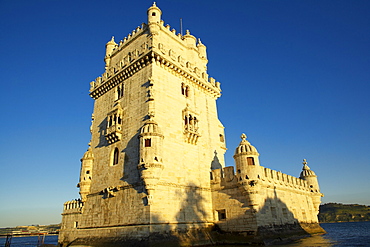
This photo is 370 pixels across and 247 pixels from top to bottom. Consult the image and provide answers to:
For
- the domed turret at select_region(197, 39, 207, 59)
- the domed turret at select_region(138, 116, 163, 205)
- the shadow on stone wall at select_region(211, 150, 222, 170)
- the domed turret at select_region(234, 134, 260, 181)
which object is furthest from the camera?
the domed turret at select_region(197, 39, 207, 59)

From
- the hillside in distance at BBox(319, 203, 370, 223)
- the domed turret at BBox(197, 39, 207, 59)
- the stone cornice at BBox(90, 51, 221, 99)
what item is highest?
the domed turret at BBox(197, 39, 207, 59)

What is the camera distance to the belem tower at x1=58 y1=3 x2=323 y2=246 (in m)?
19.5

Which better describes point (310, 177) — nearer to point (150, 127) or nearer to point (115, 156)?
point (150, 127)

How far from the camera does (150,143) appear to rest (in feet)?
65.1

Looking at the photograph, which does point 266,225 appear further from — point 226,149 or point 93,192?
point 93,192

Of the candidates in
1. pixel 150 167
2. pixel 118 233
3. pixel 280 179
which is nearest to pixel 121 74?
pixel 150 167

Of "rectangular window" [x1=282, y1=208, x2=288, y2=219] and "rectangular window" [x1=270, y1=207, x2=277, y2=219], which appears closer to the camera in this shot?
"rectangular window" [x1=270, y1=207, x2=277, y2=219]

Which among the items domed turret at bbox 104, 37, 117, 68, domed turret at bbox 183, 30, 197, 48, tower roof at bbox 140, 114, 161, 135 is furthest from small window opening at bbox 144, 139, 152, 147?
domed turret at bbox 183, 30, 197, 48

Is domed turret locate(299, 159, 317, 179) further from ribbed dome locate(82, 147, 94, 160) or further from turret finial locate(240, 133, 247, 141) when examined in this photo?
ribbed dome locate(82, 147, 94, 160)

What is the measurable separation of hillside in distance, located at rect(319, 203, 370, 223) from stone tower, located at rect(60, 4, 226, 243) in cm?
17100

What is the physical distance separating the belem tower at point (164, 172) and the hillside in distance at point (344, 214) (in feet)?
540

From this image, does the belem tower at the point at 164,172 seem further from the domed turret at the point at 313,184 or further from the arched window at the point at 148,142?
the domed turret at the point at 313,184

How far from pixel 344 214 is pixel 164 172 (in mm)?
190016

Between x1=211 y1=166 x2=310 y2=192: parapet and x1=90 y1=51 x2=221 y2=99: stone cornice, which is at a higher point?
x1=90 y1=51 x2=221 y2=99: stone cornice
